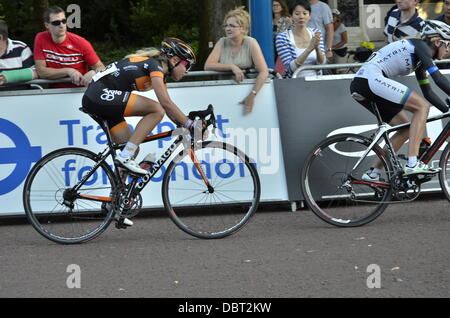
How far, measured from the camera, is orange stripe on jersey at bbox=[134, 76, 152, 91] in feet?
25.4

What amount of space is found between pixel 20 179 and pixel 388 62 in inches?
144

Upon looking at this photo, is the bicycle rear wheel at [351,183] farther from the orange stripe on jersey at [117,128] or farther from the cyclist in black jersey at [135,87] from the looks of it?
the orange stripe on jersey at [117,128]

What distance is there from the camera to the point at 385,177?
26.9 ft

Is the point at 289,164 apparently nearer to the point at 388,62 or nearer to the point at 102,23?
the point at 388,62

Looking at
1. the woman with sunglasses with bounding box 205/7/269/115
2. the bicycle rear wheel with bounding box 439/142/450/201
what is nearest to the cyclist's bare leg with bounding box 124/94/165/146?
the woman with sunglasses with bounding box 205/7/269/115

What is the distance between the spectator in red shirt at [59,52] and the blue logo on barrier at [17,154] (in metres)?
0.59

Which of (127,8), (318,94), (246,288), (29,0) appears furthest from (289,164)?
(127,8)

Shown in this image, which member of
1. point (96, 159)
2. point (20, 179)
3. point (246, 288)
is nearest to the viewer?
point (246, 288)

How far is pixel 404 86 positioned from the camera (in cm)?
817

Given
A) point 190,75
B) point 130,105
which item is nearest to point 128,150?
point 130,105

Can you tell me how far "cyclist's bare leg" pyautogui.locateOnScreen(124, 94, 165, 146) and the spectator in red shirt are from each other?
138cm

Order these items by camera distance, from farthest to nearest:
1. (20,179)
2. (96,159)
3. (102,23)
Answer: (102,23)
(20,179)
(96,159)

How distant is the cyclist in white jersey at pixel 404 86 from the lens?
26.5 ft

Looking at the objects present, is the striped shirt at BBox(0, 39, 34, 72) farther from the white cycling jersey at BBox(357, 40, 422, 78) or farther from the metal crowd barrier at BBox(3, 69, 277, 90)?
the white cycling jersey at BBox(357, 40, 422, 78)
